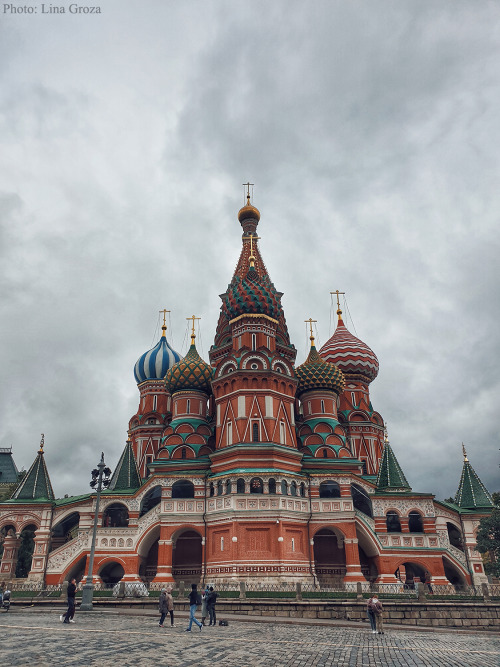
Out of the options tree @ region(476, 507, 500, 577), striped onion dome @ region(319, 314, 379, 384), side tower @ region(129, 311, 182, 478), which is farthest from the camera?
striped onion dome @ region(319, 314, 379, 384)

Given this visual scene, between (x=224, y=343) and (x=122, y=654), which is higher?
(x=224, y=343)

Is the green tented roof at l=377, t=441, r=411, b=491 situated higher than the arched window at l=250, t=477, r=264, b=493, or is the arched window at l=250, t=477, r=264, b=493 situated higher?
the green tented roof at l=377, t=441, r=411, b=491

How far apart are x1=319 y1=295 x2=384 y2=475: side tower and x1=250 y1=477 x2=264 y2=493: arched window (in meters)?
12.9

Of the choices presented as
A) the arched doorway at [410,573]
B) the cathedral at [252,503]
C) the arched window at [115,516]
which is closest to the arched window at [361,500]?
the cathedral at [252,503]

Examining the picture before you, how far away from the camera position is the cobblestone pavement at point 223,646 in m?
9.34

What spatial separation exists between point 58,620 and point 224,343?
2427 cm

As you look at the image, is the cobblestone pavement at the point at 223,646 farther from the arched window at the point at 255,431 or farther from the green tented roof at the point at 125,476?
the green tented roof at the point at 125,476

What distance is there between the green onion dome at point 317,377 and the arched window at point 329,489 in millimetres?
7418

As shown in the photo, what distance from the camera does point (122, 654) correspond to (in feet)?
31.7

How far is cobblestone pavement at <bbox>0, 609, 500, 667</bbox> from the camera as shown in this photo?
9336 millimetres

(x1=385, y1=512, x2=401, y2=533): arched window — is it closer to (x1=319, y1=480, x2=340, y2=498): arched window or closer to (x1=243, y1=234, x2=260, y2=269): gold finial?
(x1=319, y1=480, x2=340, y2=498): arched window

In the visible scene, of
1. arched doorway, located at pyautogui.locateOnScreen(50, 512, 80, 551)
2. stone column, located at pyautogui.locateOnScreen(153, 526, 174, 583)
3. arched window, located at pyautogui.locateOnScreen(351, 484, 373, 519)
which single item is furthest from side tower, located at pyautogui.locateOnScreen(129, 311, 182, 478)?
arched window, located at pyautogui.locateOnScreen(351, 484, 373, 519)

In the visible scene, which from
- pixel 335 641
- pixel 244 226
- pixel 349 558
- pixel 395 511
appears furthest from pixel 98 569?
pixel 244 226

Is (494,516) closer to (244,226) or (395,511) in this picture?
(395,511)
